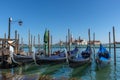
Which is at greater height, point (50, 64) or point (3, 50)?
point (3, 50)

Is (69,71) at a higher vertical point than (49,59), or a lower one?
lower

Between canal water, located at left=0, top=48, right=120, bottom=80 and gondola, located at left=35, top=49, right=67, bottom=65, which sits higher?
gondola, located at left=35, top=49, right=67, bottom=65

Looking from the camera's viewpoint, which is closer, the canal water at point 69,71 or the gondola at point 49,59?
the canal water at point 69,71

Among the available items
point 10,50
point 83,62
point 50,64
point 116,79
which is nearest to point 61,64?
point 50,64

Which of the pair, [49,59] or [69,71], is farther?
[49,59]

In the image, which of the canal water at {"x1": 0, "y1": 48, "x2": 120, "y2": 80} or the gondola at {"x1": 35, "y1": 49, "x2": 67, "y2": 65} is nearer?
the canal water at {"x1": 0, "y1": 48, "x2": 120, "y2": 80}

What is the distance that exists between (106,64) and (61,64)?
438 centimetres

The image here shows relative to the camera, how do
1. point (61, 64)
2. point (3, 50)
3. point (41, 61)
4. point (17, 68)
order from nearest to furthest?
point (3, 50) → point (17, 68) → point (41, 61) → point (61, 64)

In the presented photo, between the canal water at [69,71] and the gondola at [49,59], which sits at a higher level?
the gondola at [49,59]

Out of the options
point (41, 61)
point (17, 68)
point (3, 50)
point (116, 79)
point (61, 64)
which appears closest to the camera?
point (116, 79)

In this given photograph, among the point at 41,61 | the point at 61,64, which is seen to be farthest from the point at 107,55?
the point at 41,61

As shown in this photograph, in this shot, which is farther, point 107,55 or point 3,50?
point 107,55

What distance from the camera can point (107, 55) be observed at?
894 inches

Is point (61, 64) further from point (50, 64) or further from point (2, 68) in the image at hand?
point (2, 68)
